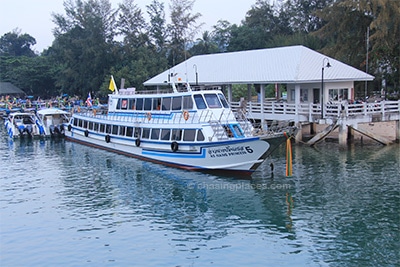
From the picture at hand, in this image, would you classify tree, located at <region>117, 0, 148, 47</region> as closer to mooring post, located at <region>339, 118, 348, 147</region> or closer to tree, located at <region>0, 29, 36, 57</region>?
mooring post, located at <region>339, 118, 348, 147</region>

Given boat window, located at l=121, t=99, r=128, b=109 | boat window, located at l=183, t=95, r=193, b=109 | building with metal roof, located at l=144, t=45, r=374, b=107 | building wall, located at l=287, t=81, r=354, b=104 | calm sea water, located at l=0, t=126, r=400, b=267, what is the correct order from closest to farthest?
1. calm sea water, located at l=0, t=126, r=400, b=267
2. boat window, located at l=183, t=95, r=193, b=109
3. boat window, located at l=121, t=99, r=128, b=109
4. building with metal roof, located at l=144, t=45, r=374, b=107
5. building wall, located at l=287, t=81, r=354, b=104

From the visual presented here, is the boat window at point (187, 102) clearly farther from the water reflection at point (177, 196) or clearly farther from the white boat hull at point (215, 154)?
the water reflection at point (177, 196)

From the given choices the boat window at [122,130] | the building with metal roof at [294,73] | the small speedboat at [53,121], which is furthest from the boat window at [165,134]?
the small speedboat at [53,121]

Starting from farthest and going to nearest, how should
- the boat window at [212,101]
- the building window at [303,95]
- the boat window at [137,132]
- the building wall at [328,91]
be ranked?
the building window at [303,95], the building wall at [328,91], the boat window at [137,132], the boat window at [212,101]

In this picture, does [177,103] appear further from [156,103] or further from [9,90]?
[9,90]

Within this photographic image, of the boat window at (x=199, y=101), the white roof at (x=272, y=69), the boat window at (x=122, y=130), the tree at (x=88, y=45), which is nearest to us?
the boat window at (x=199, y=101)

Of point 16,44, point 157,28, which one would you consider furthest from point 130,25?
point 16,44

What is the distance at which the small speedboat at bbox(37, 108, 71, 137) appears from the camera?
47.0 meters

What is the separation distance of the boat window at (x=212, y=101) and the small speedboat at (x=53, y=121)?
2153cm

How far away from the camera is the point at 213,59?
160 feet

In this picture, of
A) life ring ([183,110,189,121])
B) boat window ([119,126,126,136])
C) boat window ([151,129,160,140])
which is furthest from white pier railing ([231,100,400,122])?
boat window ([119,126,126,136])

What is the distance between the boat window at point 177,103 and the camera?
30.9 m

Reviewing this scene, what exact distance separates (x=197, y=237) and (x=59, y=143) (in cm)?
2854

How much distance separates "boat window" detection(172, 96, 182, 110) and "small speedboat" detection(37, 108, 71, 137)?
19.1 metres
